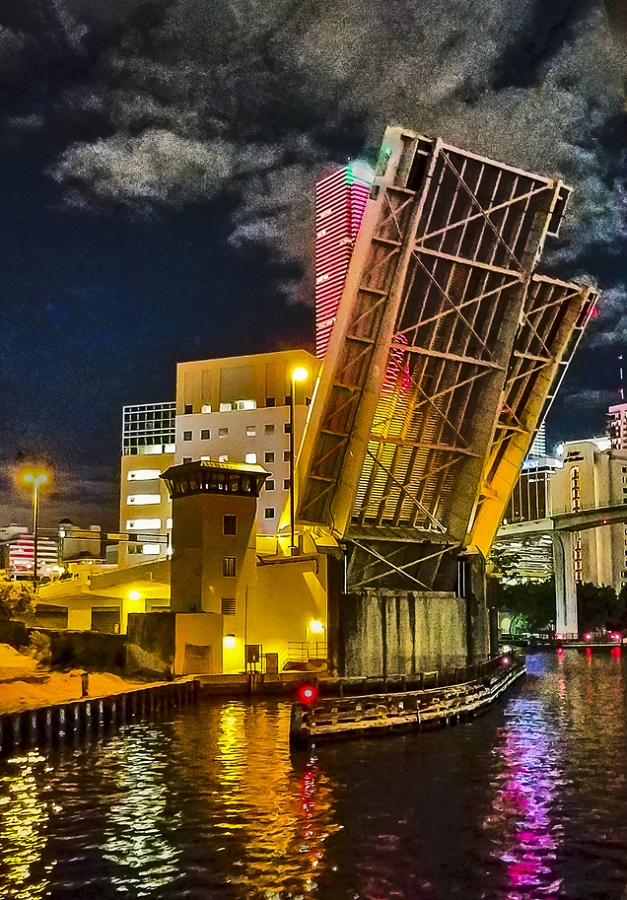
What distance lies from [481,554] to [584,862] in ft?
87.8

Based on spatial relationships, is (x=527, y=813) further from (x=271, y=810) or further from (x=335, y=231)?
(x=335, y=231)

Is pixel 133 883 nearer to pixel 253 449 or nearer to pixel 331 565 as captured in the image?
pixel 331 565

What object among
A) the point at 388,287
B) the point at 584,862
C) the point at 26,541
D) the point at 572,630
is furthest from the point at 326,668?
the point at 26,541

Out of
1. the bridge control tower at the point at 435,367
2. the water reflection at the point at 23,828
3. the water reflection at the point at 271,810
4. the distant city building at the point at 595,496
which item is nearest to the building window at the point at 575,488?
the distant city building at the point at 595,496

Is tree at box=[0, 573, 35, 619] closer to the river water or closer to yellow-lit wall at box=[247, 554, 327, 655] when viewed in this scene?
yellow-lit wall at box=[247, 554, 327, 655]

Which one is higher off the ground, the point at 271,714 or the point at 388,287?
the point at 388,287

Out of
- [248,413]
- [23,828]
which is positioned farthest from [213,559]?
[248,413]

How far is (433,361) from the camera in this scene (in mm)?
34812

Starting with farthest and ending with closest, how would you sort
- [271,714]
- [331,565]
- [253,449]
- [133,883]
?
[253,449], [331,565], [271,714], [133,883]

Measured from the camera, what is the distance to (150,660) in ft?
120

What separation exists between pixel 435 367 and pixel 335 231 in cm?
952

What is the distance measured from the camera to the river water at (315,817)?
13.4 metres

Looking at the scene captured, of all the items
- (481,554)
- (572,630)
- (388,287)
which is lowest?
(572,630)

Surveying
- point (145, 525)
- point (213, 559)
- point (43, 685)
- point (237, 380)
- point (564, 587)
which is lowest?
point (43, 685)
